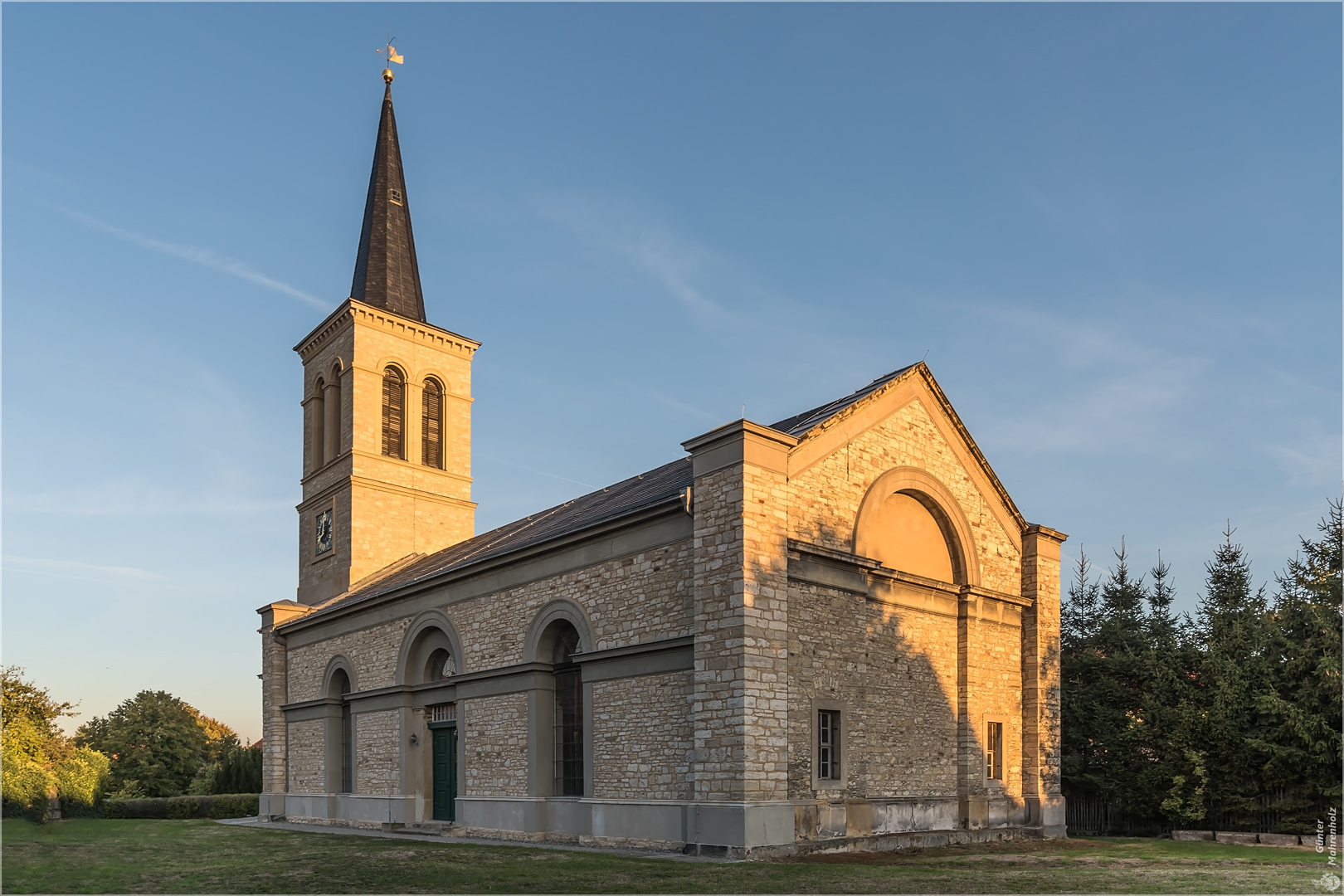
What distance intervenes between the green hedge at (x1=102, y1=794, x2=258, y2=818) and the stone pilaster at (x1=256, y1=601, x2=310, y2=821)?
5071mm

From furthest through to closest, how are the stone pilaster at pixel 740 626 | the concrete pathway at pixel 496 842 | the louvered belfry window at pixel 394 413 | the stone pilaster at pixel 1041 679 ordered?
1. the louvered belfry window at pixel 394 413
2. the stone pilaster at pixel 1041 679
3. the stone pilaster at pixel 740 626
4. the concrete pathway at pixel 496 842

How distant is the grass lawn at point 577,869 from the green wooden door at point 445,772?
431cm

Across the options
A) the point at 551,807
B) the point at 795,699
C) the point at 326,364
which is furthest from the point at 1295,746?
the point at 326,364

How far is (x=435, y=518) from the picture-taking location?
35.6m

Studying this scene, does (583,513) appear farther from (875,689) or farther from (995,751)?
(995,751)

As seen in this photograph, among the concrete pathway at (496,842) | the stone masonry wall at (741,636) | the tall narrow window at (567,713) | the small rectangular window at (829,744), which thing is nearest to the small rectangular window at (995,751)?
the small rectangular window at (829,744)

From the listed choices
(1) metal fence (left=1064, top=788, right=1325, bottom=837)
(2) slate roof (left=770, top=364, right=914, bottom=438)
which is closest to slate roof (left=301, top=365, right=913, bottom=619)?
(2) slate roof (left=770, top=364, right=914, bottom=438)

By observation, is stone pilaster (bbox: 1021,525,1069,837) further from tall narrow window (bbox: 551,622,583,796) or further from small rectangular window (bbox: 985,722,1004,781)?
tall narrow window (bbox: 551,622,583,796)

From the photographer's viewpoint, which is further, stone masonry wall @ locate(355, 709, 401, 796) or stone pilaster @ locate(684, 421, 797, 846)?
stone masonry wall @ locate(355, 709, 401, 796)

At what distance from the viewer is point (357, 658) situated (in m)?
27.0

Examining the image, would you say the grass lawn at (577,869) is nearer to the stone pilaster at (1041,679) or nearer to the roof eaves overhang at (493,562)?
the stone pilaster at (1041,679)

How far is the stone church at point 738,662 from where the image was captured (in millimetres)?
16188

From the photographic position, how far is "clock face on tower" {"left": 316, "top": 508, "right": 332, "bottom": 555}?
34.2 meters

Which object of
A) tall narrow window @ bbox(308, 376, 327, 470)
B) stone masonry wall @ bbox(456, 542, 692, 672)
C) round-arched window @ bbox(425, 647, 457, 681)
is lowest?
round-arched window @ bbox(425, 647, 457, 681)
